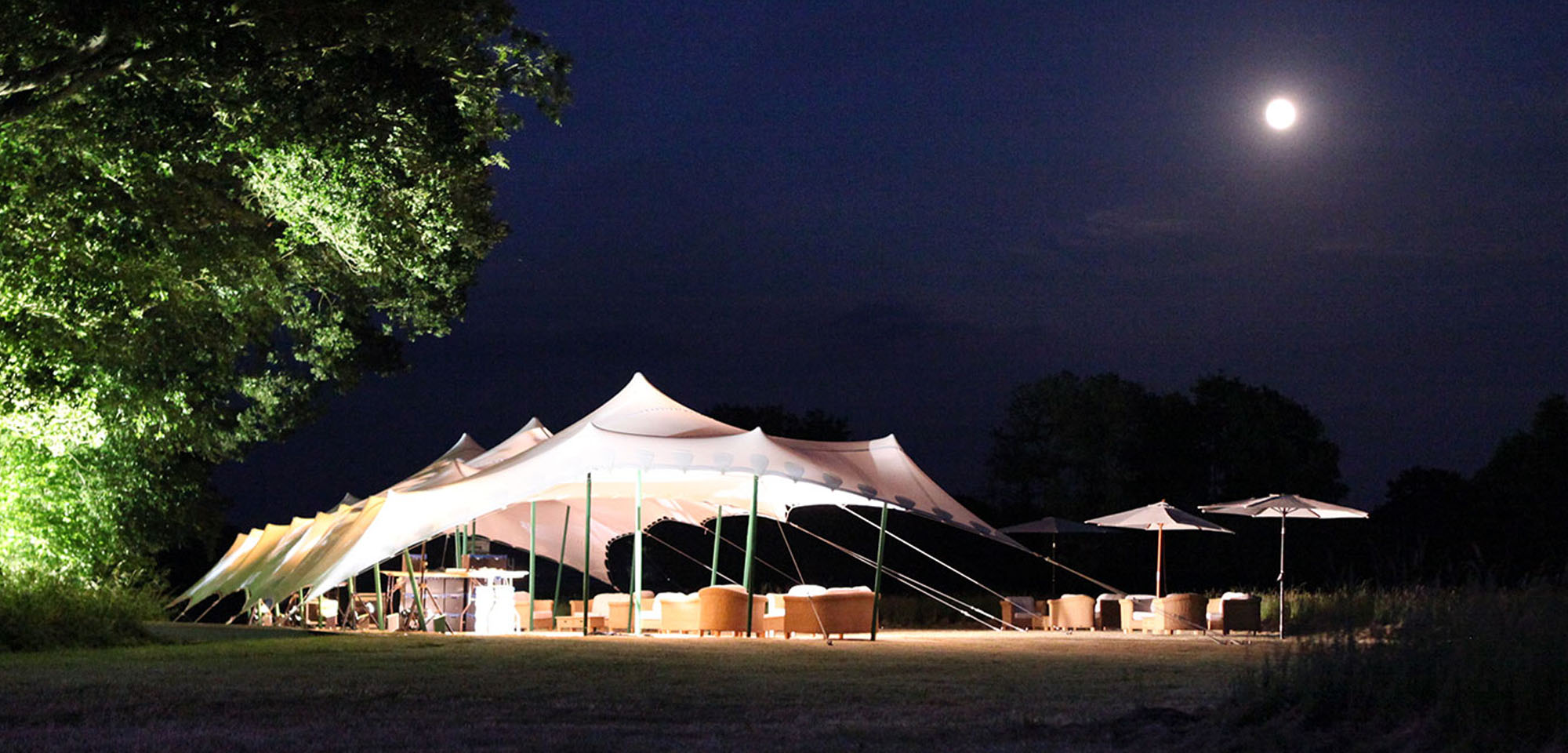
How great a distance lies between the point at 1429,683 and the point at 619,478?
13815mm

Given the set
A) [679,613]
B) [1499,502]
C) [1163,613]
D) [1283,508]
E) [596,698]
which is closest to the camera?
[596,698]

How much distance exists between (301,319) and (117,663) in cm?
906

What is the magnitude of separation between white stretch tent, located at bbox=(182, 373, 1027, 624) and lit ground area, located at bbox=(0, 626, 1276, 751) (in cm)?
294

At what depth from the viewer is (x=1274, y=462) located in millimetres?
35125

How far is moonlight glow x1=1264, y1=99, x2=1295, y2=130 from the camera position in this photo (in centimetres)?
1952

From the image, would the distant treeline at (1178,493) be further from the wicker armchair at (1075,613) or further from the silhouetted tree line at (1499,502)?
the wicker armchair at (1075,613)

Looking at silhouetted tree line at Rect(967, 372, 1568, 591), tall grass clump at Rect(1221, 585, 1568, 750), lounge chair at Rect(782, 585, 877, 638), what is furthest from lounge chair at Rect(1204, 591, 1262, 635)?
tall grass clump at Rect(1221, 585, 1568, 750)

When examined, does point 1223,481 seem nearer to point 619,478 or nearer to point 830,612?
point 619,478

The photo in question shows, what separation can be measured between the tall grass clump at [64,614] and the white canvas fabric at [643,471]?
2624 mm

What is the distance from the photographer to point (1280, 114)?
19828mm

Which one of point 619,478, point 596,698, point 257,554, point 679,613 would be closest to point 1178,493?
point 619,478

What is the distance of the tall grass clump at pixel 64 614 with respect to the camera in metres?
11.8

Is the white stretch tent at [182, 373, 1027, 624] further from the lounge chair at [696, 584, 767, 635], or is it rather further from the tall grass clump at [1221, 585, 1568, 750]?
the tall grass clump at [1221, 585, 1568, 750]

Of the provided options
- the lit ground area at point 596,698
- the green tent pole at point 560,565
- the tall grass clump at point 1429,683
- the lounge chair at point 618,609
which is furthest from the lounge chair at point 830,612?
the tall grass clump at point 1429,683
